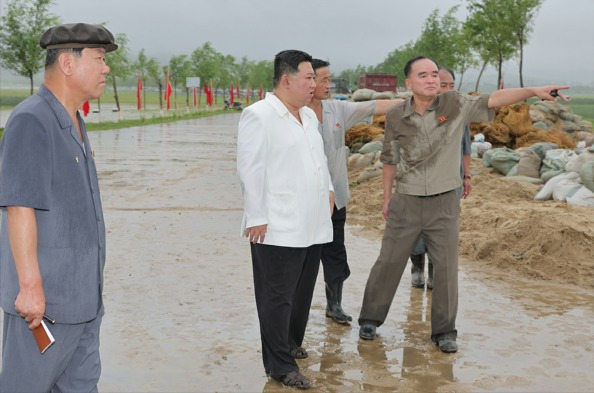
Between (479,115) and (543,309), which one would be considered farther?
(543,309)

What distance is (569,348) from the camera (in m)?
5.14

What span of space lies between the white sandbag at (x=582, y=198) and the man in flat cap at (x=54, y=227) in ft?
→ 24.6

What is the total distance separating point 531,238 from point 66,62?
233 inches

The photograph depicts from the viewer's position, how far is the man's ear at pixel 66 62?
111 inches

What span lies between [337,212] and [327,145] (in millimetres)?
475

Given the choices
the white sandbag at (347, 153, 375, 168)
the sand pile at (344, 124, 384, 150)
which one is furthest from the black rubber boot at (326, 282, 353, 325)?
the sand pile at (344, 124, 384, 150)

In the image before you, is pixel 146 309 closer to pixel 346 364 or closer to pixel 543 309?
pixel 346 364

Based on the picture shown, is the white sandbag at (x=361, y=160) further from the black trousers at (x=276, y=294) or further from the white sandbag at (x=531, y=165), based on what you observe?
the black trousers at (x=276, y=294)

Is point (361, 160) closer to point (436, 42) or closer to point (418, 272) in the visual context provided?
point (418, 272)

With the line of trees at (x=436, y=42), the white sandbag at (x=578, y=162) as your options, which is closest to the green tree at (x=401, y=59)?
the line of trees at (x=436, y=42)

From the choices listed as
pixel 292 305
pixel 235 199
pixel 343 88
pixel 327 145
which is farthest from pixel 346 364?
pixel 343 88

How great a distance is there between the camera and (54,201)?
2.69m

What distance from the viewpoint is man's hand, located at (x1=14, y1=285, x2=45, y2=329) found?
8.49 feet

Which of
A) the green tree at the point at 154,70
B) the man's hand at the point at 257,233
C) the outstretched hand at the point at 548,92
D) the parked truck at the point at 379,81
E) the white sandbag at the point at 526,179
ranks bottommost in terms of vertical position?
the white sandbag at the point at 526,179
